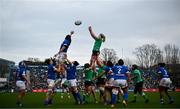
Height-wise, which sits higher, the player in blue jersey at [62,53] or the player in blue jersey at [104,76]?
the player in blue jersey at [62,53]

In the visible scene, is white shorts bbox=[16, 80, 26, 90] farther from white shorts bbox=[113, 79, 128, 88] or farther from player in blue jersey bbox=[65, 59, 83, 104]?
white shorts bbox=[113, 79, 128, 88]

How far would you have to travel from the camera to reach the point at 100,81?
70.0ft

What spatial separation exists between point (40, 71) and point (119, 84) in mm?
46576

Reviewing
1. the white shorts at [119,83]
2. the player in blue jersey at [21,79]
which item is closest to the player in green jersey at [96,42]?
the white shorts at [119,83]

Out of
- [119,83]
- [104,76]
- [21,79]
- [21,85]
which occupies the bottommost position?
[21,85]

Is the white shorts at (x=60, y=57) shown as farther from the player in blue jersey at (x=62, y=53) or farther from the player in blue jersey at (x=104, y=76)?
the player in blue jersey at (x=104, y=76)

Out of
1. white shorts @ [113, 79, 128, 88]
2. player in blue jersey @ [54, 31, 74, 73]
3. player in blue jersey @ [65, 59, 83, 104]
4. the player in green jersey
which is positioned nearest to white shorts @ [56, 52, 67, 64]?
player in blue jersey @ [54, 31, 74, 73]

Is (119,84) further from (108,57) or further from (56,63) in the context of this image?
(108,57)

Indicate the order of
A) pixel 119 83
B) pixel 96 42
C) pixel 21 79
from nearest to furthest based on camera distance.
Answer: pixel 119 83 < pixel 96 42 < pixel 21 79

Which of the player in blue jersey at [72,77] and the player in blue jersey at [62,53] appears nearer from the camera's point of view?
the player in blue jersey at [62,53]

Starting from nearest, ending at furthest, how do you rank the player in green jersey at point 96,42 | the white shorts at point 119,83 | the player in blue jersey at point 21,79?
1. the white shorts at point 119,83
2. the player in green jersey at point 96,42
3. the player in blue jersey at point 21,79

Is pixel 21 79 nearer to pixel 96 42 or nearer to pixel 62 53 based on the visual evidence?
pixel 62 53

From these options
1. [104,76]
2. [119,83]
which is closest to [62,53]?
[104,76]

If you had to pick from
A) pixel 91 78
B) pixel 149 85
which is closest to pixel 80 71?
pixel 149 85
